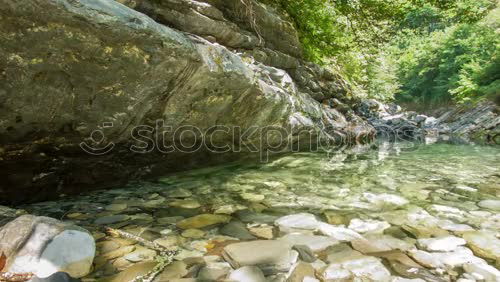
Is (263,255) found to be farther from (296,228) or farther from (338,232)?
(338,232)

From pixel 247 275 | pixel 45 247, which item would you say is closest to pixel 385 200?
pixel 247 275

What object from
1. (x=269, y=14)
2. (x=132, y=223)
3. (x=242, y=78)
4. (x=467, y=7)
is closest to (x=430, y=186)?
Answer: (x=242, y=78)

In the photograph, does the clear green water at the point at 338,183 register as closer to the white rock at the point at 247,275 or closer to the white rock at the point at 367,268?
the white rock at the point at 367,268

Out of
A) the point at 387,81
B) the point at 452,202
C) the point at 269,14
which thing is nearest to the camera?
the point at 452,202

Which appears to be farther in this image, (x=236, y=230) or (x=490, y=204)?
(x=490, y=204)

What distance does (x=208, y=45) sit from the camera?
3318mm

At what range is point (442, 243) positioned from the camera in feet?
6.31

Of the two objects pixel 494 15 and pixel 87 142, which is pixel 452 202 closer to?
pixel 87 142

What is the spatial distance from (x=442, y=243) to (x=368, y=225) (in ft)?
1.59

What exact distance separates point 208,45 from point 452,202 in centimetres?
294

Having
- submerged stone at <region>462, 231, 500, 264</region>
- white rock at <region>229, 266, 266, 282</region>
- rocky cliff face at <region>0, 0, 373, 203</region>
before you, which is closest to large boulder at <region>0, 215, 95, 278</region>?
white rock at <region>229, 266, 266, 282</region>

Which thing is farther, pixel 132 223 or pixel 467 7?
pixel 467 7

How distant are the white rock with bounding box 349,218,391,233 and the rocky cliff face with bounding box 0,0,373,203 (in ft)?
6.67

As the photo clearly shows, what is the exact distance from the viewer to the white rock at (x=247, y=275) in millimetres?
1518
